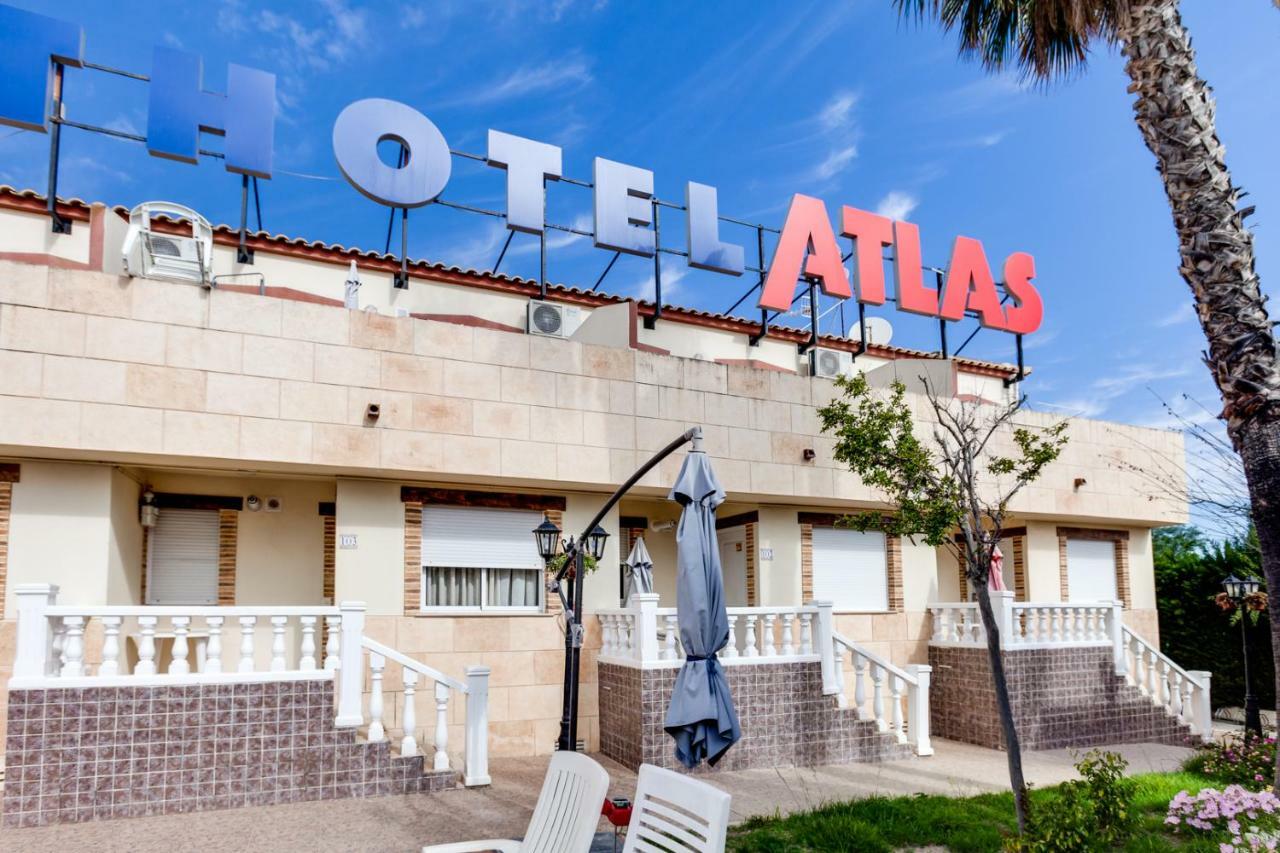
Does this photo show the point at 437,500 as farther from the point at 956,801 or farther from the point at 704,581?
the point at 956,801

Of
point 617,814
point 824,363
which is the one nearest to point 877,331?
point 824,363

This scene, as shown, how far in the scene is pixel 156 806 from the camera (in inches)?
328

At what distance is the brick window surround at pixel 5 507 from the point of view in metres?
9.87

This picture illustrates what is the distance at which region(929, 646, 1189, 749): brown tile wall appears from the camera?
13156 millimetres

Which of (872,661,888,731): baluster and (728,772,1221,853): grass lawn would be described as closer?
(728,772,1221,853): grass lawn

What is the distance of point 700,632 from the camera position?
23.7ft

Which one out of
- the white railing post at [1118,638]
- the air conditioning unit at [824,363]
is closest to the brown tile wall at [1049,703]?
the white railing post at [1118,638]

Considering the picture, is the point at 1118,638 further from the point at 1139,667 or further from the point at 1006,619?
the point at 1006,619

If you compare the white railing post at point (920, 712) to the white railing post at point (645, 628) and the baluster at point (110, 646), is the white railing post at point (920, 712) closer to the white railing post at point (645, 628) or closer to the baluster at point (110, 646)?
the white railing post at point (645, 628)

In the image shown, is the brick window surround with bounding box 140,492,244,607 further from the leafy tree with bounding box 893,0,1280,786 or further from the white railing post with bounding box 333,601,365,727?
the leafy tree with bounding box 893,0,1280,786

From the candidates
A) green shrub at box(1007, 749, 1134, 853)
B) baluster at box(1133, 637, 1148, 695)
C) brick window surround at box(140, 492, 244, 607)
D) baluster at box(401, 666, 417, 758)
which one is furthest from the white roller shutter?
baluster at box(1133, 637, 1148, 695)

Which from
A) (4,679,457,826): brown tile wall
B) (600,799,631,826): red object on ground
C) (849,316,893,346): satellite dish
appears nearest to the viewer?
(600,799,631,826): red object on ground

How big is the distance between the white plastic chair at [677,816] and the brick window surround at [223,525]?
873 cm

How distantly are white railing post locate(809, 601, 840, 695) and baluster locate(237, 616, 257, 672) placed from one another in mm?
6598
